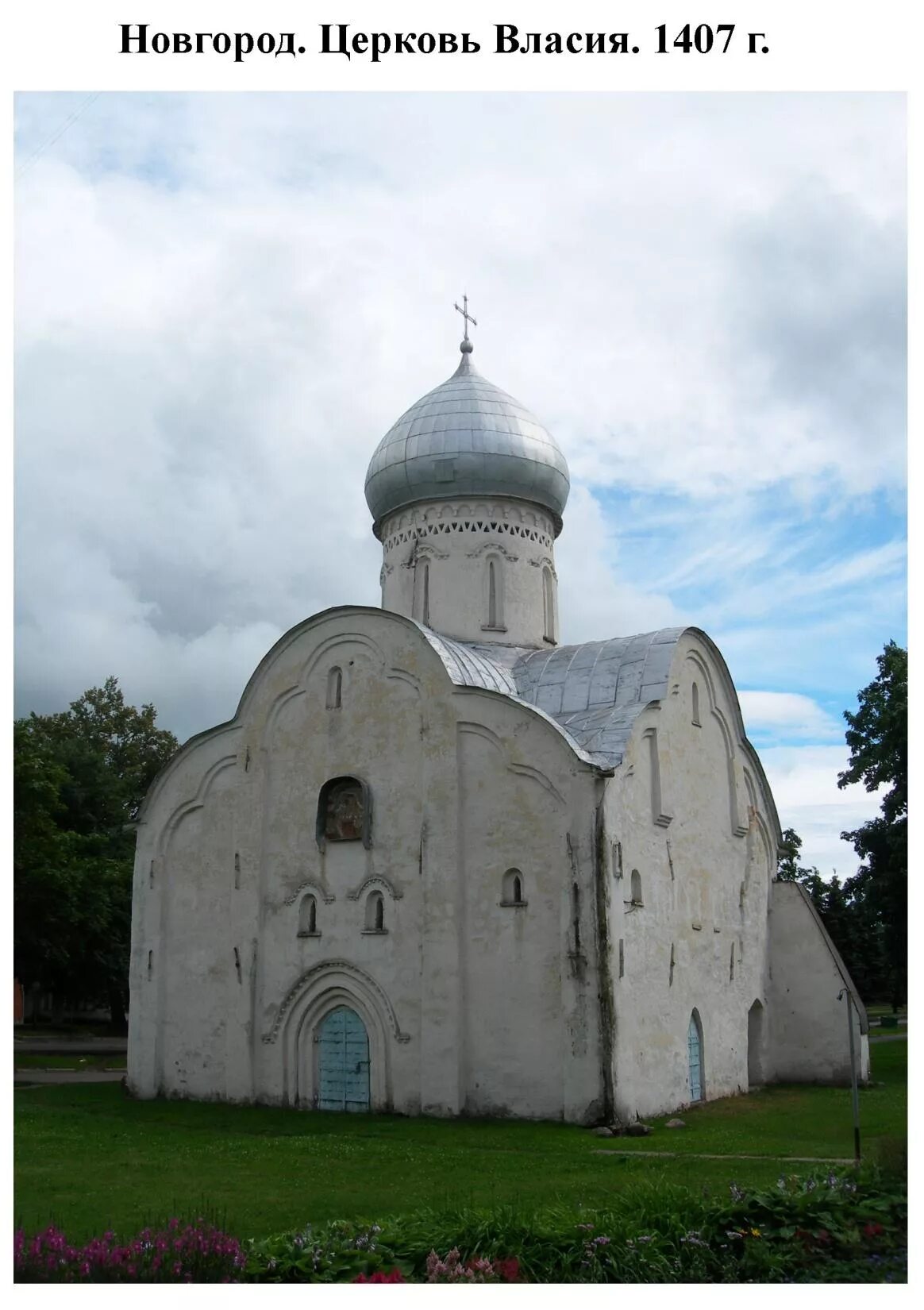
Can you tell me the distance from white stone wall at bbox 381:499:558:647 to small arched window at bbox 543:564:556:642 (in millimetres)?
20

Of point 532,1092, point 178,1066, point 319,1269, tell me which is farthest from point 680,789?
point 319,1269

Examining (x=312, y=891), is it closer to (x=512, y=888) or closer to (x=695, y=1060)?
(x=512, y=888)

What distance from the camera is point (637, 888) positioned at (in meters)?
14.7

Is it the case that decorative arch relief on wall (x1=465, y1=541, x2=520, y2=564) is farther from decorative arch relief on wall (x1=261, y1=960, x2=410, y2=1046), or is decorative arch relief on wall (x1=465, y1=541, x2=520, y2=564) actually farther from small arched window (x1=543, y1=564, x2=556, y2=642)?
decorative arch relief on wall (x1=261, y1=960, x2=410, y2=1046)

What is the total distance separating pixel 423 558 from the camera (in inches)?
752

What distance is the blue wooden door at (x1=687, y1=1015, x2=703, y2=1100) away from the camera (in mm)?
15438

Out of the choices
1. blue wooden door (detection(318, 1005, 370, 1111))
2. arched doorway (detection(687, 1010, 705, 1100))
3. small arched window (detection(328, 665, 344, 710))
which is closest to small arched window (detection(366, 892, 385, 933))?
blue wooden door (detection(318, 1005, 370, 1111))

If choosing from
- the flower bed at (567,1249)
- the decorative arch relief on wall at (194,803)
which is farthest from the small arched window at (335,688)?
the flower bed at (567,1249)

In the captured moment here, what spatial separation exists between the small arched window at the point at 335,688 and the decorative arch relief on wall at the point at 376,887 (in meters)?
2.41

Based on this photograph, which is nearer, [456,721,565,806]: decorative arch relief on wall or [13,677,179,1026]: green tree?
[456,721,565,806]: decorative arch relief on wall

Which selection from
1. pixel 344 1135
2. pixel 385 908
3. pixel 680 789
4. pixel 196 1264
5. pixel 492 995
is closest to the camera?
pixel 196 1264

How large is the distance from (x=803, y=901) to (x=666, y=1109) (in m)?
5.38

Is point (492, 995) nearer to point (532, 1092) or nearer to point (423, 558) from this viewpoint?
point (532, 1092)

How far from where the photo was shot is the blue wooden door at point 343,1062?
49.2 ft
